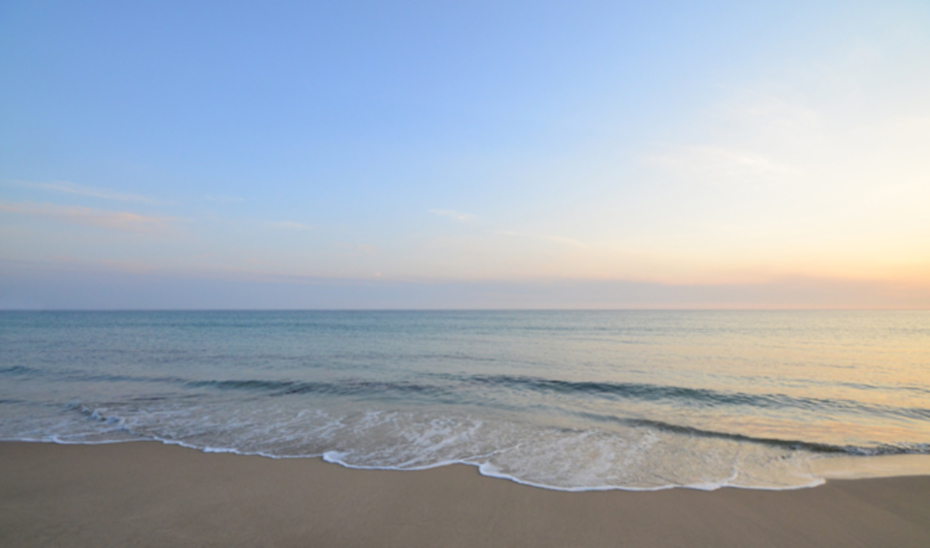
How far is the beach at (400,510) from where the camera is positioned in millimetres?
4789

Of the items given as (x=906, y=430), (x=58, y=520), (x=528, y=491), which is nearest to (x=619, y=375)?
(x=906, y=430)

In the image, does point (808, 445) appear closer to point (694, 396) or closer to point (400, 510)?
point (694, 396)

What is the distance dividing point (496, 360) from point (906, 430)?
15.7 m

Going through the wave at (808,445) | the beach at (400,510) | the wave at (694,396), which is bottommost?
the wave at (694,396)

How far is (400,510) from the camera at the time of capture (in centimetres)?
550

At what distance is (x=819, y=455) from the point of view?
8.30 m

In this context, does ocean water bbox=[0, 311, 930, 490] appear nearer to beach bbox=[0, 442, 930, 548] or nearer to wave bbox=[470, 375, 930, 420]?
wave bbox=[470, 375, 930, 420]

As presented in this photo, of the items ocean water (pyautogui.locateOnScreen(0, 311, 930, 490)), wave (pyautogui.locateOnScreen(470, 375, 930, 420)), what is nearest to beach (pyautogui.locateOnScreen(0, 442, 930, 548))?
ocean water (pyautogui.locateOnScreen(0, 311, 930, 490))

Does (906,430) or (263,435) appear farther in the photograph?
(906,430)

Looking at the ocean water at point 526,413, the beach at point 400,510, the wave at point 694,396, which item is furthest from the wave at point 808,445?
the wave at point 694,396

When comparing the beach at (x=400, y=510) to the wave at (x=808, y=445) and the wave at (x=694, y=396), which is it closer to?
the wave at (x=808, y=445)

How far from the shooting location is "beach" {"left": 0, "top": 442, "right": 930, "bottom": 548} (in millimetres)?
4789

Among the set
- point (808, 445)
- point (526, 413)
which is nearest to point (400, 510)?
point (526, 413)

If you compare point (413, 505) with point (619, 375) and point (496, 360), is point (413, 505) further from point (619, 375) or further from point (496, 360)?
point (496, 360)
